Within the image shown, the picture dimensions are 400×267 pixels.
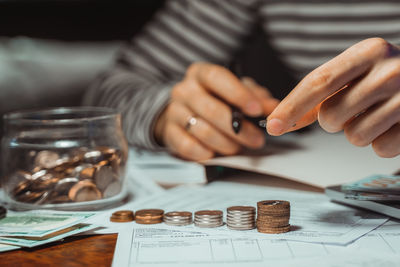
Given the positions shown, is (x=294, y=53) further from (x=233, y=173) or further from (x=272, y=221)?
(x=272, y=221)

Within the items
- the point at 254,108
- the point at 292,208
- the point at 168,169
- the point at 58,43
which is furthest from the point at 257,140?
the point at 58,43

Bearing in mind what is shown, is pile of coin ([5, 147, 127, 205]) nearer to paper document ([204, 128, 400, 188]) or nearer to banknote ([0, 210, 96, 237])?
banknote ([0, 210, 96, 237])

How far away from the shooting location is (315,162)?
817mm

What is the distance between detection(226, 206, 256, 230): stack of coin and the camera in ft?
1.75

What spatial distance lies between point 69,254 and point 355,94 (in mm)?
326

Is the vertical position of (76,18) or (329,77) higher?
(76,18)

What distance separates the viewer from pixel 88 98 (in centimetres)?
137

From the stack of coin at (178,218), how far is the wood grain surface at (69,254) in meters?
0.07

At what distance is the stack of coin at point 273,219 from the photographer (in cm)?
52

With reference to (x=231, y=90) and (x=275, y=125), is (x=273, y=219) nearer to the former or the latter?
(x=275, y=125)

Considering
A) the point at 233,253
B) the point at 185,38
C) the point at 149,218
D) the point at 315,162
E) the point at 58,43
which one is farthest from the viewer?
the point at 58,43

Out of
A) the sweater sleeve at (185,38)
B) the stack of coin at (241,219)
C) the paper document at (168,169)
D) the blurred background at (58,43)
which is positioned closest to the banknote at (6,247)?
the stack of coin at (241,219)

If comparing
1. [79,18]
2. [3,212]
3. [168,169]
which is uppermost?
[79,18]

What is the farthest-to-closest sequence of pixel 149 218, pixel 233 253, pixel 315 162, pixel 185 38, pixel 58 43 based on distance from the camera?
pixel 58 43 → pixel 185 38 → pixel 315 162 → pixel 149 218 → pixel 233 253
